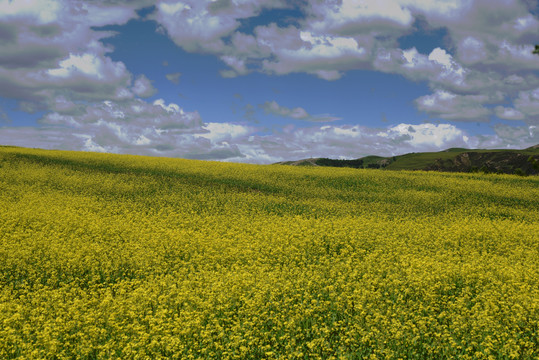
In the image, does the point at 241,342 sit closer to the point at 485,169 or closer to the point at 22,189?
the point at 22,189

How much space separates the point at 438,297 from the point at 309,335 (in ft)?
17.0

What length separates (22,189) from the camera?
98.0 ft

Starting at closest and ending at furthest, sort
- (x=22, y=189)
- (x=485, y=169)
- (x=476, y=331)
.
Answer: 1. (x=476, y=331)
2. (x=22, y=189)
3. (x=485, y=169)

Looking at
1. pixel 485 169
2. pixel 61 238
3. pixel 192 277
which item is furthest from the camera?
pixel 485 169

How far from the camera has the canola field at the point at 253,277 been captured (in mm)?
8922

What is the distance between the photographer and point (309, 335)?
9.38 metres

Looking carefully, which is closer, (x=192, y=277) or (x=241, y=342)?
(x=241, y=342)

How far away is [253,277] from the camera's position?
491 inches

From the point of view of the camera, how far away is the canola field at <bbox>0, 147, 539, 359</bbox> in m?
8.92

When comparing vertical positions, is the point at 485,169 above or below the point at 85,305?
above

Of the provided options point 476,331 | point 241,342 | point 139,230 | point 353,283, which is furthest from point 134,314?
point 139,230

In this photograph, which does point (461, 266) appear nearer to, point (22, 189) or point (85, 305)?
point (85, 305)

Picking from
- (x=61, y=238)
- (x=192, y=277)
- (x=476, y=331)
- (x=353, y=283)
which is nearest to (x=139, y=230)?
(x=61, y=238)

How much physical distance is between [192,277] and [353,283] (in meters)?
5.34
